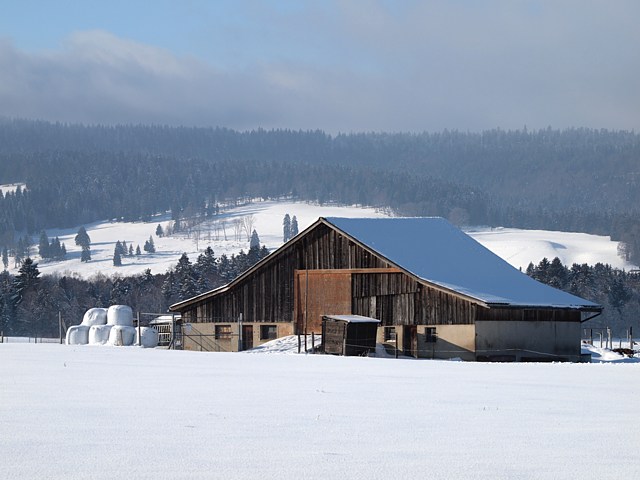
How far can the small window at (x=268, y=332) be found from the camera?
51375 millimetres

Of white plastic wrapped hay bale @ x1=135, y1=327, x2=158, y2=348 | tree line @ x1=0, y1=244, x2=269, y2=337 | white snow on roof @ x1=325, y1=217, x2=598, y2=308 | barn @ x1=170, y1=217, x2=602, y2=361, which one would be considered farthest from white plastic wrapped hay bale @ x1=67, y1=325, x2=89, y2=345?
tree line @ x1=0, y1=244, x2=269, y2=337

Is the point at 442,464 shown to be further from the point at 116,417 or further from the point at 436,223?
the point at 436,223

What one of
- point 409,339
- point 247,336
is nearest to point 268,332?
point 247,336

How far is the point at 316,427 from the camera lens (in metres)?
14.3

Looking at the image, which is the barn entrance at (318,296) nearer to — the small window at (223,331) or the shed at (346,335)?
the shed at (346,335)

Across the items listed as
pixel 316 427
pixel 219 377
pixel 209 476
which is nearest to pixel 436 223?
pixel 219 377

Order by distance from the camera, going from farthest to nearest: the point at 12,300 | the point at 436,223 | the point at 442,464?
the point at 12,300 < the point at 436,223 < the point at 442,464

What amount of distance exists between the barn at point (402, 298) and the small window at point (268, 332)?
56 mm

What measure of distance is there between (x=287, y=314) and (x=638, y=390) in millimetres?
29883

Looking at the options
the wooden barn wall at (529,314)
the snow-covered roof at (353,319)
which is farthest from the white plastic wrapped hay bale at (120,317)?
the wooden barn wall at (529,314)

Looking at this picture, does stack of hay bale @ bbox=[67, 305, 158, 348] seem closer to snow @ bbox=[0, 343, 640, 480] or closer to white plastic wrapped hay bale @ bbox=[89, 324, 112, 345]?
white plastic wrapped hay bale @ bbox=[89, 324, 112, 345]

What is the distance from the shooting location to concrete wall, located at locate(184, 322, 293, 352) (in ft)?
170

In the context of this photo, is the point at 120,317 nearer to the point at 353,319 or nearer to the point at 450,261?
the point at 353,319

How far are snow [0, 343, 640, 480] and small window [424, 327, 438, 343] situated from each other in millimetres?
21274
